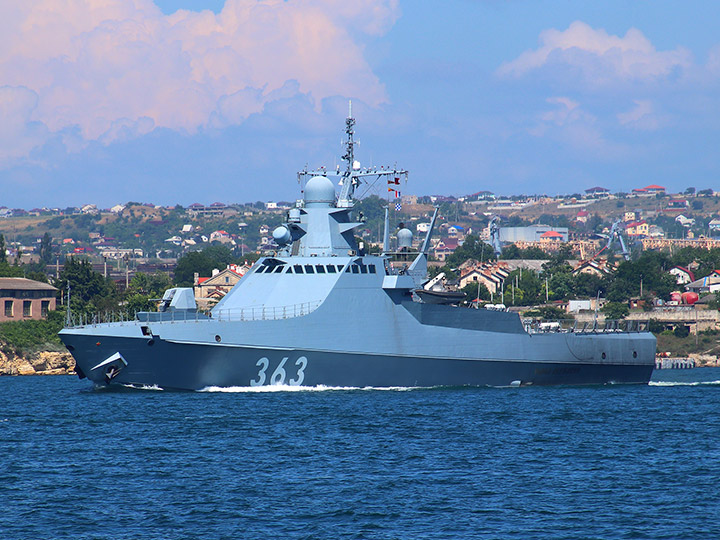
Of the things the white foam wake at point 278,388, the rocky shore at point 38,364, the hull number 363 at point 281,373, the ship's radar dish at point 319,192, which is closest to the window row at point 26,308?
the rocky shore at point 38,364

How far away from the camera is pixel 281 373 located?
37750mm

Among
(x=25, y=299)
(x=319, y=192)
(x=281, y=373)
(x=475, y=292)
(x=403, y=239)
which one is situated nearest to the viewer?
(x=281, y=373)

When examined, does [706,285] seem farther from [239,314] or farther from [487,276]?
[239,314]

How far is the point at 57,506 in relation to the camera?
74.4 feet

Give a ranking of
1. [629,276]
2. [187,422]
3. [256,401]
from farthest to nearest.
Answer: [629,276]
[256,401]
[187,422]

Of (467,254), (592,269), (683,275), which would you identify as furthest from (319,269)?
(467,254)

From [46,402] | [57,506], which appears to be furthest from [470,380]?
[57,506]

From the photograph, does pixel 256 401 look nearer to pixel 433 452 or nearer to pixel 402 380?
pixel 402 380

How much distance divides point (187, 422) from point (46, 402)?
912 centimetres

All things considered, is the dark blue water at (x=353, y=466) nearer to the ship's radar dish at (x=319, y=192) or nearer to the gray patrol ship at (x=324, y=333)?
the gray patrol ship at (x=324, y=333)

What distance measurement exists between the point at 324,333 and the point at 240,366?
10.4ft

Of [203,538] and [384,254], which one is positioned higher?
[384,254]

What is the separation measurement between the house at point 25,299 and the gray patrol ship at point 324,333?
34.1m

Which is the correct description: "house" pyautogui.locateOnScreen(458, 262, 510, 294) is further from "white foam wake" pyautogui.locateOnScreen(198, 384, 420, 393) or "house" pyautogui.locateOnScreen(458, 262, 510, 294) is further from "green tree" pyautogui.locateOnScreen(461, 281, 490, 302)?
"white foam wake" pyautogui.locateOnScreen(198, 384, 420, 393)
